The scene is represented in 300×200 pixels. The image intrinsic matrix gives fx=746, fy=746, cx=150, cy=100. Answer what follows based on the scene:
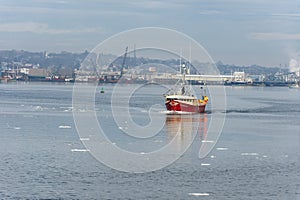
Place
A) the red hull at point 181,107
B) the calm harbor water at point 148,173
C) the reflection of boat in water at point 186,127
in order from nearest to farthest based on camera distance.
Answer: the calm harbor water at point 148,173 → the reflection of boat in water at point 186,127 → the red hull at point 181,107

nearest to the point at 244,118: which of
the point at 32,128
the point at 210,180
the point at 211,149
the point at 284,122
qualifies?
the point at 284,122

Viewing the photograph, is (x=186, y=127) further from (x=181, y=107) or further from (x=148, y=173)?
(x=148, y=173)

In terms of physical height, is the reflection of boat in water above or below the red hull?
below

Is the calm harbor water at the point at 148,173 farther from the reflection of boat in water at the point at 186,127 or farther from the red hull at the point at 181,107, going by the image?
the red hull at the point at 181,107

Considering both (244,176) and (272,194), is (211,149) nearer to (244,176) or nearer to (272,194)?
(244,176)

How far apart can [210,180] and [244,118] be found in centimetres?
3515

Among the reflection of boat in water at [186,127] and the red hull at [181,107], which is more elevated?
the red hull at [181,107]

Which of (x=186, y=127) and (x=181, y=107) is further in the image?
(x=181, y=107)

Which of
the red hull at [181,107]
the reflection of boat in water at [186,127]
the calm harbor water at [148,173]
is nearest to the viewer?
the calm harbor water at [148,173]

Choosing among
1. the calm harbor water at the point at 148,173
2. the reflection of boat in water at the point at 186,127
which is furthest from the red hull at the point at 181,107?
the calm harbor water at the point at 148,173

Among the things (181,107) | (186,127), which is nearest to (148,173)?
(186,127)

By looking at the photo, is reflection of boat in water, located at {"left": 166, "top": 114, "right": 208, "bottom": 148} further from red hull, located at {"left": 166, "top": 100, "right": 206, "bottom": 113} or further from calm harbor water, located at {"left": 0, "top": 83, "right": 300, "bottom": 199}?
red hull, located at {"left": 166, "top": 100, "right": 206, "bottom": 113}

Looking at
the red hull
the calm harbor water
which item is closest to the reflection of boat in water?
the calm harbor water

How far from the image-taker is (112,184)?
24.3 meters
